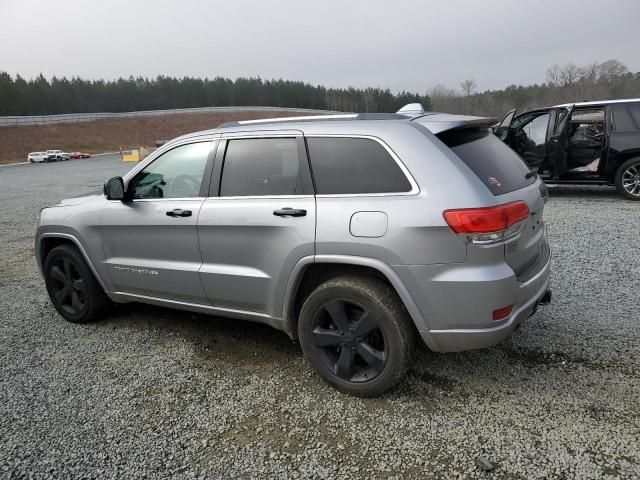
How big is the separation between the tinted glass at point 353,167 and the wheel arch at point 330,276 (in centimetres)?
42

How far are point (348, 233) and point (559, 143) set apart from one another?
7.87 metres

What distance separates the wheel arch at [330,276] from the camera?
2639 mm

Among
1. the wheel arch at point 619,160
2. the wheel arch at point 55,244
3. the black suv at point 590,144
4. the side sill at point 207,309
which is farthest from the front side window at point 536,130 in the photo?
the wheel arch at point 55,244

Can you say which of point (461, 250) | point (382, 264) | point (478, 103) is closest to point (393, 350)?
point (382, 264)

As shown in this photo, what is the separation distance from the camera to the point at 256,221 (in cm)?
304

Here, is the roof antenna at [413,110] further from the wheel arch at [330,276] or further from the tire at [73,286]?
the tire at [73,286]

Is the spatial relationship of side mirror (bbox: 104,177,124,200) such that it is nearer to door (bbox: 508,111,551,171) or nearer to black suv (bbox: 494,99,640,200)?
black suv (bbox: 494,99,640,200)

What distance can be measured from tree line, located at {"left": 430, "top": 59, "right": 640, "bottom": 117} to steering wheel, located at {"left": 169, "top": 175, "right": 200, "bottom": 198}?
1551 inches

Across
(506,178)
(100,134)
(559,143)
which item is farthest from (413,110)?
(100,134)

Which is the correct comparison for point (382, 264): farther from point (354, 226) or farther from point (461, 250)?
point (461, 250)

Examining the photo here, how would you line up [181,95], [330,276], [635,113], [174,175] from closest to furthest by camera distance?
[330,276] < [174,175] < [635,113] < [181,95]

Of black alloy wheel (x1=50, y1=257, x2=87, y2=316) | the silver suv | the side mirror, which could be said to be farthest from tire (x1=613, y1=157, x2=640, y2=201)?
black alloy wheel (x1=50, y1=257, x2=87, y2=316)

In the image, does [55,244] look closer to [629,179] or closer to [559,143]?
[559,143]

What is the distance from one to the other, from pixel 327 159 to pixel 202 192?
102 cm
